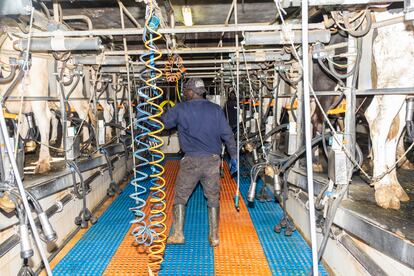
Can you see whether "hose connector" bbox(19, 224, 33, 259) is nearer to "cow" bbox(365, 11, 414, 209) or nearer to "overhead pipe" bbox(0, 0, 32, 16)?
"overhead pipe" bbox(0, 0, 32, 16)

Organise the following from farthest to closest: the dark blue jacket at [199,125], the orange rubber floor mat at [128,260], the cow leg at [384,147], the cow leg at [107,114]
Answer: the cow leg at [107,114] < the dark blue jacket at [199,125] < the orange rubber floor mat at [128,260] < the cow leg at [384,147]

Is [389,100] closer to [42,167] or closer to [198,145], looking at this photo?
[198,145]

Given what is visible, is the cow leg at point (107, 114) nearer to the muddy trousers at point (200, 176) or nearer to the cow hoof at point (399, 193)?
the muddy trousers at point (200, 176)

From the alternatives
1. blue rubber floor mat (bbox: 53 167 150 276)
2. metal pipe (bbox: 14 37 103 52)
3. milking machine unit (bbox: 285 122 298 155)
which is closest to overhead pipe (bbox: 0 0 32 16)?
metal pipe (bbox: 14 37 103 52)

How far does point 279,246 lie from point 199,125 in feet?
5.42

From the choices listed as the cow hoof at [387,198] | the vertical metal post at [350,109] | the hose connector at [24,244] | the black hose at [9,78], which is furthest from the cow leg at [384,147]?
the black hose at [9,78]

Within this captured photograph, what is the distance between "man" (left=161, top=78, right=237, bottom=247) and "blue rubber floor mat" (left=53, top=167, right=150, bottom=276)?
71 cm

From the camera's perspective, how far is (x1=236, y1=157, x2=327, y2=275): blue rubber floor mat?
3.05 metres

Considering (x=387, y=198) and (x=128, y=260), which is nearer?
(x=387, y=198)

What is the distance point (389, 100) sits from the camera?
2473 mm

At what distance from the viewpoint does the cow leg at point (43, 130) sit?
3.81 meters

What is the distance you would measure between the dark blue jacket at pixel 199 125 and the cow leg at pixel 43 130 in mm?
1639

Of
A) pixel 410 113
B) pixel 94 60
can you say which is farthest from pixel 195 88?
pixel 410 113

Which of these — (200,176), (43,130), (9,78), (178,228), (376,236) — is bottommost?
(178,228)
